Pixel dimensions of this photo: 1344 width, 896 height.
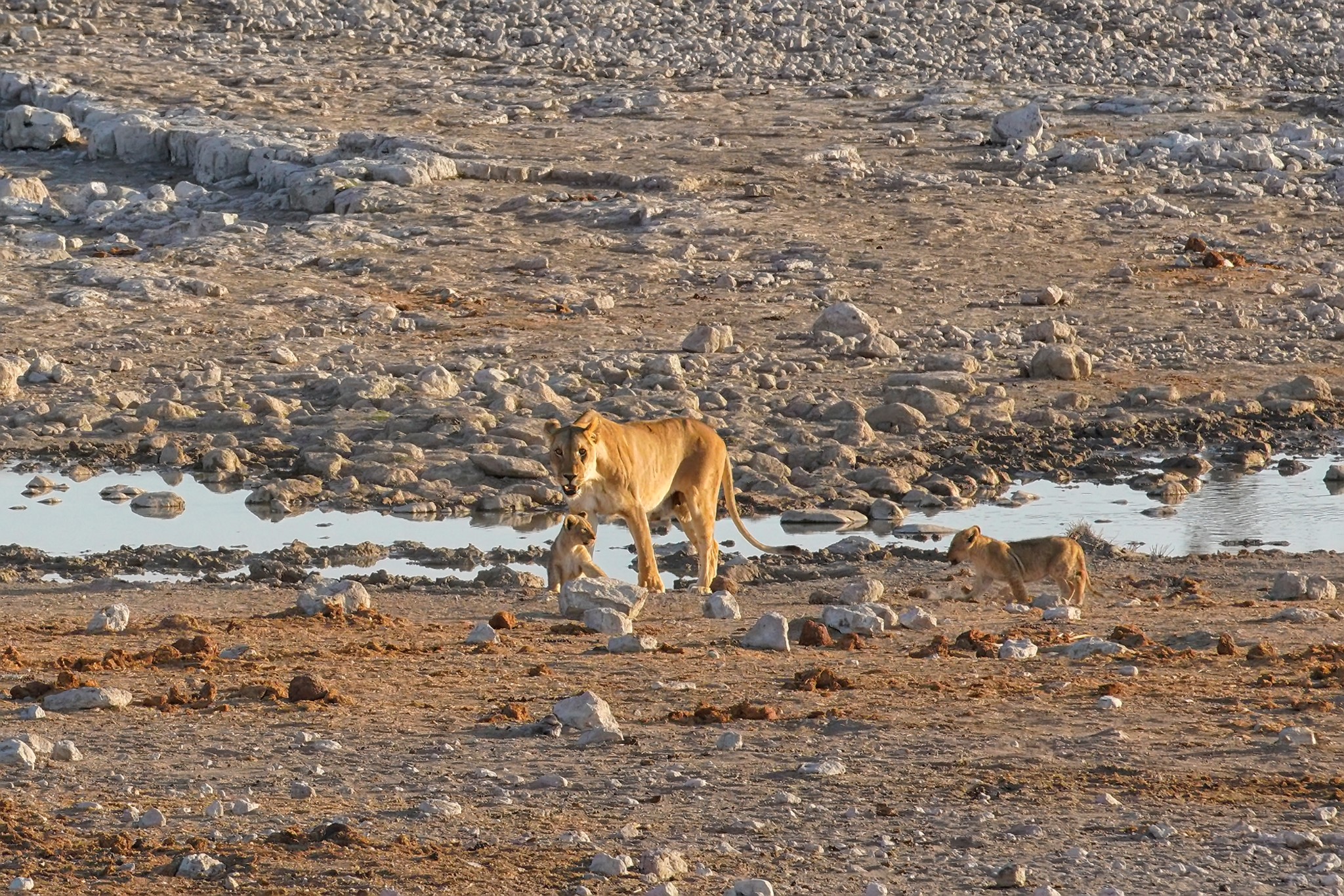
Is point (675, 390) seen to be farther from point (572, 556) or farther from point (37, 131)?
point (37, 131)

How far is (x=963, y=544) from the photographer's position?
416 inches

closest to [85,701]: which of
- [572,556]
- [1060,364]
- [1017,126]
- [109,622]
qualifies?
[109,622]

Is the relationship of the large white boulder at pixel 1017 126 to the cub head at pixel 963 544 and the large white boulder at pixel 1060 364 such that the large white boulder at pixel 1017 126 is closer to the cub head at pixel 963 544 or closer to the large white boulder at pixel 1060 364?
the large white boulder at pixel 1060 364

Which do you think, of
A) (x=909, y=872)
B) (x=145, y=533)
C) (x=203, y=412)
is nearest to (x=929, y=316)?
(x=203, y=412)

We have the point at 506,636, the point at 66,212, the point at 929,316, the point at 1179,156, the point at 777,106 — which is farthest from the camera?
the point at 777,106

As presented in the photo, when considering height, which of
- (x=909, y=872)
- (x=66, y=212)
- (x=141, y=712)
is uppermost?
(x=909, y=872)

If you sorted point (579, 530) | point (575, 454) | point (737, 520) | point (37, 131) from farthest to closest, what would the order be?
point (37, 131)
point (737, 520)
point (579, 530)
point (575, 454)

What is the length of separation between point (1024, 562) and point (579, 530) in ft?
7.42

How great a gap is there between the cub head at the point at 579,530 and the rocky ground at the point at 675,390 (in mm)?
382

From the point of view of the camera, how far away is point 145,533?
12.0 m

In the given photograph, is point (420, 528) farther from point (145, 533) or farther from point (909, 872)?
point (909, 872)

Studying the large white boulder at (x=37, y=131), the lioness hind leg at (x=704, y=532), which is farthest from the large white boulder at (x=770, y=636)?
the large white boulder at (x=37, y=131)

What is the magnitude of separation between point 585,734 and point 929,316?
36.1ft

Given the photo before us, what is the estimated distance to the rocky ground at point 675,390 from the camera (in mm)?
6234
